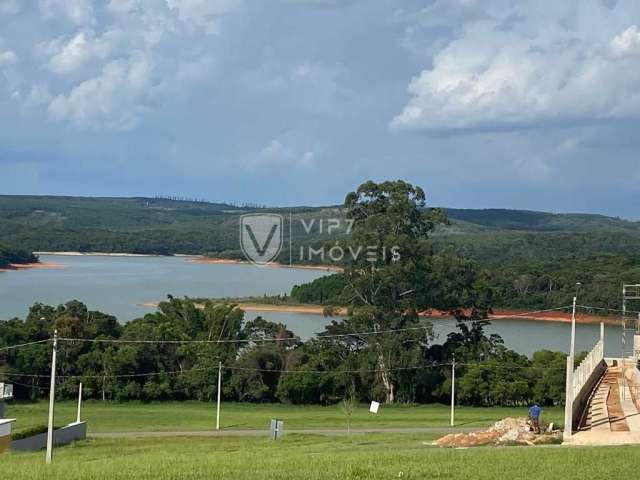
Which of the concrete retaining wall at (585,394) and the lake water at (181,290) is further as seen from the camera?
the lake water at (181,290)

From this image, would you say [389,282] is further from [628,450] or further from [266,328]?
[628,450]

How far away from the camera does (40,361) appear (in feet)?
130

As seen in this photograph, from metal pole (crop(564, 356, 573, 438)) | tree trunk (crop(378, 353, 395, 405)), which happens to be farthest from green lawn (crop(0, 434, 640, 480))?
tree trunk (crop(378, 353, 395, 405))

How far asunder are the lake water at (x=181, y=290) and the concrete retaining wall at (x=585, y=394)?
15.4 metres

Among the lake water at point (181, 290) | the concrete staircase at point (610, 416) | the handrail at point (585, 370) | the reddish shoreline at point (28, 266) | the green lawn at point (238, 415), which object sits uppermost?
the reddish shoreline at point (28, 266)

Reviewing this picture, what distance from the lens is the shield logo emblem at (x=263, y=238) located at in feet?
318

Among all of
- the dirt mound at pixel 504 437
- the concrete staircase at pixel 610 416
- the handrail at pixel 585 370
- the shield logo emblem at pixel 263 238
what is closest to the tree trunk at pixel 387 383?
the handrail at pixel 585 370

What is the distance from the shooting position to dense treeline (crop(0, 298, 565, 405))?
39094 mm

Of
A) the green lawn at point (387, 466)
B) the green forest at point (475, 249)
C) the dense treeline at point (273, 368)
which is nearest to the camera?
the green lawn at point (387, 466)

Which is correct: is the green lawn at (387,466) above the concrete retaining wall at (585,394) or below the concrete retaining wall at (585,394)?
below

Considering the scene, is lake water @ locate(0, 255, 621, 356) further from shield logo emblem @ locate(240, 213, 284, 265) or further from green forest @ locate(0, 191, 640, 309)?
shield logo emblem @ locate(240, 213, 284, 265)

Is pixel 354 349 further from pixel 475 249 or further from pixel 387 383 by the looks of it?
pixel 475 249

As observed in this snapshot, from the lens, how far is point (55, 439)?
2341cm

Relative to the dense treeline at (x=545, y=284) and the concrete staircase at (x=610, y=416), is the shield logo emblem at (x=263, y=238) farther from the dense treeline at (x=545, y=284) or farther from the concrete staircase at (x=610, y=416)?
the concrete staircase at (x=610, y=416)
